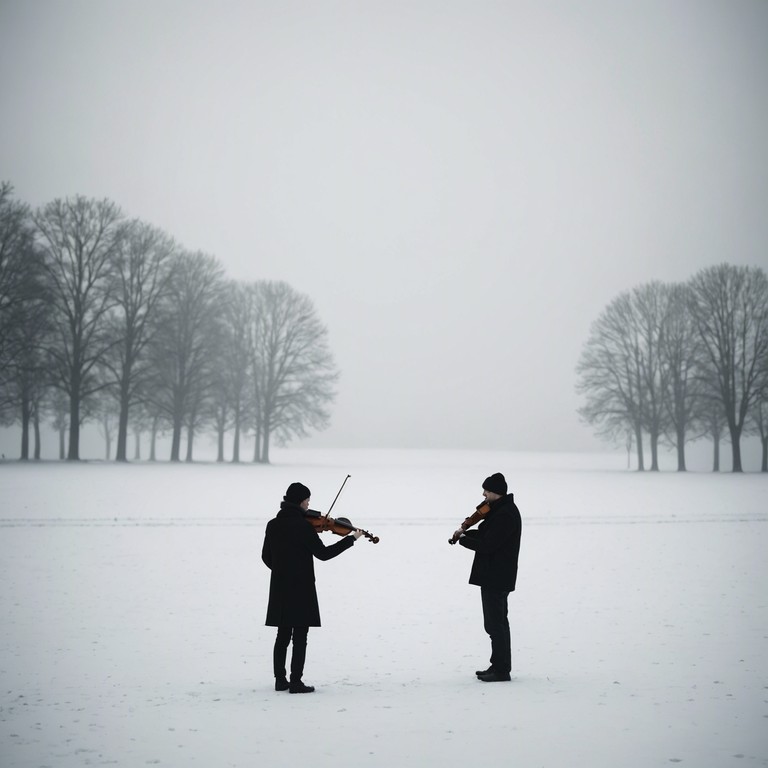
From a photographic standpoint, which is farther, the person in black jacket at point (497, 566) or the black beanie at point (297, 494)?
the person in black jacket at point (497, 566)

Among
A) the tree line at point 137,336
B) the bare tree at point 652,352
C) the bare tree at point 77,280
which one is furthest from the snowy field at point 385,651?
the bare tree at point 652,352

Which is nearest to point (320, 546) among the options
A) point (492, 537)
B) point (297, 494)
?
point (297, 494)

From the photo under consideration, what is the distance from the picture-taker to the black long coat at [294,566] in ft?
25.2

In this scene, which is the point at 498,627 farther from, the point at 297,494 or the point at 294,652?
the point at 297,494

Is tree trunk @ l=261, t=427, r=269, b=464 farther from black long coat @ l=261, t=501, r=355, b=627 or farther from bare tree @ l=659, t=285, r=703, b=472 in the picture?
black long coat @ l=261, t=501, r=355, b=627

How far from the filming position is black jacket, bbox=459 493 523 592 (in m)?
8.07

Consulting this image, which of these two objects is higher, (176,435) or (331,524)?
(176,435)

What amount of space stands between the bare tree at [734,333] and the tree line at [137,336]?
95.7ft

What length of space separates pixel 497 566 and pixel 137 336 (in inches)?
1816

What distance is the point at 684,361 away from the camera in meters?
57.2

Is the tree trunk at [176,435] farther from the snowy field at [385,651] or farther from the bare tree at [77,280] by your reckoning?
the snowy field at [385,651]

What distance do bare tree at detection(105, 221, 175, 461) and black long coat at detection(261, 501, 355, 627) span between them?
43.8 m

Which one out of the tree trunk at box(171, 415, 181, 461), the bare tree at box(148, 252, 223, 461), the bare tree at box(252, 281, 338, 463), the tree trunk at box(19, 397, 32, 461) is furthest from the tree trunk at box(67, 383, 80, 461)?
the bare tree at box(252, 281, 338, 463)

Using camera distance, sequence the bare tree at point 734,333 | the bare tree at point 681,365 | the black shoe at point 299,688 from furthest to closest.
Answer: the bare tree at point 681,365
the bare tree at point 734,333
the black shoe at point 299,688
